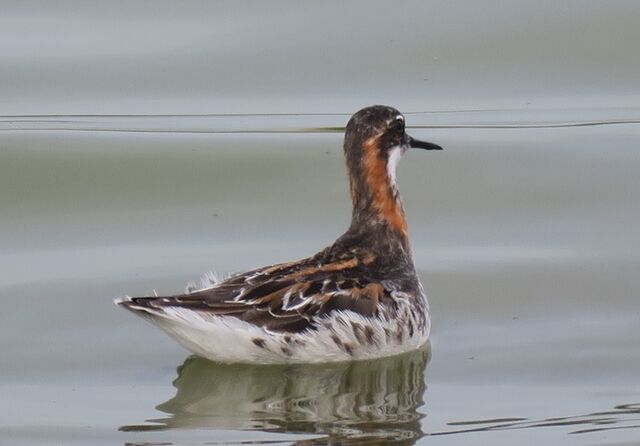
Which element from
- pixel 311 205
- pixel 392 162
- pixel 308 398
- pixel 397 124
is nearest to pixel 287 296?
pixel 308 398

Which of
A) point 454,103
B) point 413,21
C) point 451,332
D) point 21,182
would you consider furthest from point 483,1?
point 451,332

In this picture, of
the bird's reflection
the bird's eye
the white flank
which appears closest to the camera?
the bird's reflection

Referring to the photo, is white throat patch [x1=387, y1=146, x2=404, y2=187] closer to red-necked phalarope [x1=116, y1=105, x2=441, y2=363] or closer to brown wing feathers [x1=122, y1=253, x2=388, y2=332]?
red-necked phalarope [x1=116, y1=105, x2=441, y2=363]

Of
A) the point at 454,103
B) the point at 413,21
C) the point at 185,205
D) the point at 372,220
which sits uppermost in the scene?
the point at 413,21

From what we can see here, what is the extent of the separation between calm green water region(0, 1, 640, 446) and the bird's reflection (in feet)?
0.07

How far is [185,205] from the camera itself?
39.3ft

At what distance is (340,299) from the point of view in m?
9.10

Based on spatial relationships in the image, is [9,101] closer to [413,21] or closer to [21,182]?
[21,182]

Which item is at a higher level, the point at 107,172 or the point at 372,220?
the point at 107,172

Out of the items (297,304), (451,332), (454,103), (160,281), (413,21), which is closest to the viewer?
(297,304)

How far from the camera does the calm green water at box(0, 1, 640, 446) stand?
835cm

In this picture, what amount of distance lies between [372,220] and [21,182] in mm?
3528

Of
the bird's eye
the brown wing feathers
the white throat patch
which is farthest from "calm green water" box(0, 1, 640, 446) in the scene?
the bird's eye

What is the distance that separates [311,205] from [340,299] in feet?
9.53
